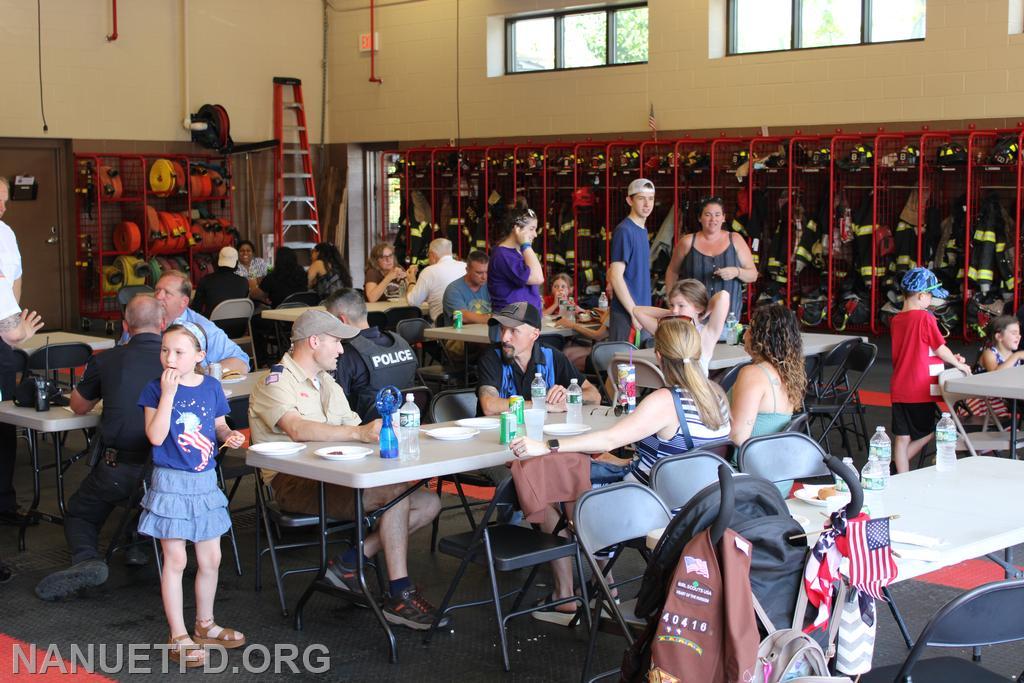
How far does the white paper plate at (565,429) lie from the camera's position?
486cm

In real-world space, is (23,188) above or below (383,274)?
above

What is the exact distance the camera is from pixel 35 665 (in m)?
4.30

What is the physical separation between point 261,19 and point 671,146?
5.62 meters

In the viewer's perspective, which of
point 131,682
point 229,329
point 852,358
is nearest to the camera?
point 131,682

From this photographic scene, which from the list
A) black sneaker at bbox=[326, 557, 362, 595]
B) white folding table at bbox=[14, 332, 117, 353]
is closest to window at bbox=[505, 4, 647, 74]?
white folding table at bbox=[14, 332, 117, 353]

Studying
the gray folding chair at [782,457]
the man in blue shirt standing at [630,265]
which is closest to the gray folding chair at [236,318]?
the man in blue shirt standing at [630,265]

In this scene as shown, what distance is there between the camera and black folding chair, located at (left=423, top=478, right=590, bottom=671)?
413 cm

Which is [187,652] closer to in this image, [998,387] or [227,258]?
[998,387]

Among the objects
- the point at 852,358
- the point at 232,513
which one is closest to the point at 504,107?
the point at 852,358

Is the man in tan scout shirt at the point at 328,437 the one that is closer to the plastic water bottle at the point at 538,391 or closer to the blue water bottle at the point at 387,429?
the blue water bottle at the point at 387,429

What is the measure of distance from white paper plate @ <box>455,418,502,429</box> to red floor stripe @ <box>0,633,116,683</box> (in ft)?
5.03

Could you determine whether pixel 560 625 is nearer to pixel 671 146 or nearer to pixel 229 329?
pixel 229 329

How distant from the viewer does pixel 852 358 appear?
7.39m

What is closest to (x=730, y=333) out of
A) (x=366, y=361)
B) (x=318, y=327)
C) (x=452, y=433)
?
(x=366, y=361)
